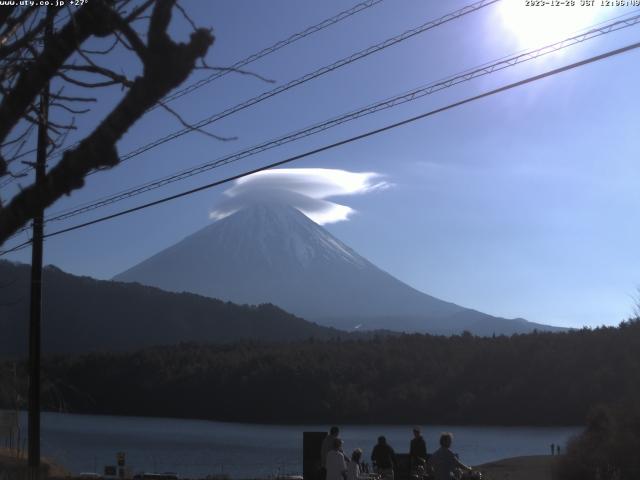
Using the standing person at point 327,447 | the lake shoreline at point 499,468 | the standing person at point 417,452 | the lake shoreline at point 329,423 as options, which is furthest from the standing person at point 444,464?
the lake shoreline at point 329,423

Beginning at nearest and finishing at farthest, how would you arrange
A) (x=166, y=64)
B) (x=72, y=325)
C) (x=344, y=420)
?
(x=166, y=64)
(x=344, y=420)
(x=72, y=325)

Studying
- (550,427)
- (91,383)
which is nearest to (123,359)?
(91,383)

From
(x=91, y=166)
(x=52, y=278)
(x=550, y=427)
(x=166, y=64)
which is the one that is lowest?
(x=550, y=427)

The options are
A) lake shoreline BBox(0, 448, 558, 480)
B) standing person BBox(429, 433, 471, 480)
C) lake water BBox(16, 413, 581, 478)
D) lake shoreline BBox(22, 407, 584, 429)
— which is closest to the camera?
standing person BBox(429, 433, 471, 480)

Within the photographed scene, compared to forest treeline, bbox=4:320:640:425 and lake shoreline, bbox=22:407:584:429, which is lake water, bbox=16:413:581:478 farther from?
forest treeline, bbox=4:320:640:425

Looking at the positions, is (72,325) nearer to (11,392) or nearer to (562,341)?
(562,341)

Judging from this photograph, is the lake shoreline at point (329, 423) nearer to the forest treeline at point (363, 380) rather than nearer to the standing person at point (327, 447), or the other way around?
the forest treeline at point (363, 380)

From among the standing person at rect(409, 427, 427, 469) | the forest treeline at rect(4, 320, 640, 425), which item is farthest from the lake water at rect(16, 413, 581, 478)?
the standing person at rect(409, 427, 427, 469)
